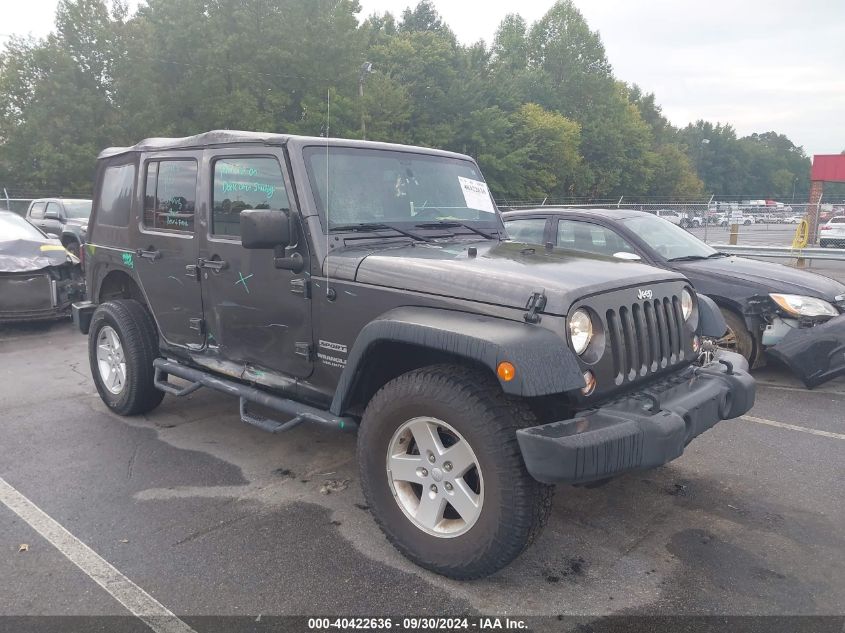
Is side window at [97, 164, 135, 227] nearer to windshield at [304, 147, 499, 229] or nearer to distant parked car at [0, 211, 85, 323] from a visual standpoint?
windshield at [304, 147, 499, 229]

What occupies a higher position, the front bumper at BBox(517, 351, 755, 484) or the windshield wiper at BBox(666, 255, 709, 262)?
the windshield wiper at BBox(666, 255, 709, 262)

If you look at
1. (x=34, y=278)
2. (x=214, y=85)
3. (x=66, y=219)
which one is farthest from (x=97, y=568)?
(x=214, y=85)

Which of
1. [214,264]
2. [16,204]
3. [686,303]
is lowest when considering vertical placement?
[686,303]

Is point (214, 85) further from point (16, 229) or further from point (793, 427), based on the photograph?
point (793, 427)

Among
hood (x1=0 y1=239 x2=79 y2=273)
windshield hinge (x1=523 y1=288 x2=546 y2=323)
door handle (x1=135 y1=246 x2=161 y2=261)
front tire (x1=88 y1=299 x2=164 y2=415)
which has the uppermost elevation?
door handle (x1=135 y1=246 x2=161 y2=261)

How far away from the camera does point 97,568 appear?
307 centimetres

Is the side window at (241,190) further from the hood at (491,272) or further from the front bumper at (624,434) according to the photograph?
the front bumper at (624,434)

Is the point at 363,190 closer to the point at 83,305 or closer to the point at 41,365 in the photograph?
the point at 83,305

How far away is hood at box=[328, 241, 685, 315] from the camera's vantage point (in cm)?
289

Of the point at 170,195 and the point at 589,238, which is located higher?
the point at 170,195

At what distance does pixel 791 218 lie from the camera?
27.7m

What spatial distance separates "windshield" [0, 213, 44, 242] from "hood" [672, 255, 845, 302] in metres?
8.30

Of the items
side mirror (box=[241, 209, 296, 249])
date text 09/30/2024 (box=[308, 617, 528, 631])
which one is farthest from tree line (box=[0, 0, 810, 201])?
date text 09/30/2024 (box=[308, 617, 528, 631])

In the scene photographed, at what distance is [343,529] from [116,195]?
132 inches
